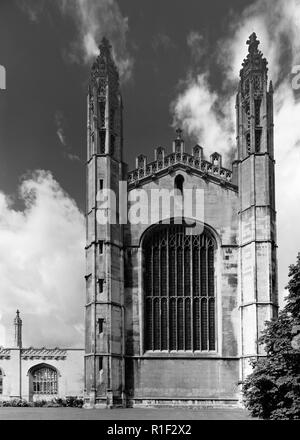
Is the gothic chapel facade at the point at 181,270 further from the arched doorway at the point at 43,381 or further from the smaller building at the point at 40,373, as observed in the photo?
the arched doorway at the point at 43,381

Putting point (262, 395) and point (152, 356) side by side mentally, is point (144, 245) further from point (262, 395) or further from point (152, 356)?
point (262, 395)

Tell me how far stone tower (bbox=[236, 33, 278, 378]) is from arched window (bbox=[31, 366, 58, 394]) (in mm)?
31634

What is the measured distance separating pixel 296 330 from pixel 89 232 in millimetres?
16237

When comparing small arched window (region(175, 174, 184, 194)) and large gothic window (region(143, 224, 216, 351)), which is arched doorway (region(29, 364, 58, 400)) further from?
small arched window (region(175, 174, 184, 194))

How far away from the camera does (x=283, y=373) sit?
824 inches

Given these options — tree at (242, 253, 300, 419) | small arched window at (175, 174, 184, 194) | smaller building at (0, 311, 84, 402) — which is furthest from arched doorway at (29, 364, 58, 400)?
tree at (242, 253, 300, 419)

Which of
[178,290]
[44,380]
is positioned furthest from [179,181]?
[44,380]

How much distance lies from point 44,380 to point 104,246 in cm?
3176

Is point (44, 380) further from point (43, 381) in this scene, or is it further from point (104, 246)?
point (104, 246)

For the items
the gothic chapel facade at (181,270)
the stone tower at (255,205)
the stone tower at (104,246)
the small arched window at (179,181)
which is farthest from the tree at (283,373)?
the small arched window at (179,181)

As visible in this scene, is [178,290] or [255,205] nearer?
[255,205]

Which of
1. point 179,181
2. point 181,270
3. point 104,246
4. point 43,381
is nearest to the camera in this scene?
point 104,246

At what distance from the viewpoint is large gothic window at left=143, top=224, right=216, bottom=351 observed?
112ft

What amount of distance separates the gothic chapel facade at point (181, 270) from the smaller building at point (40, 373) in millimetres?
27775
